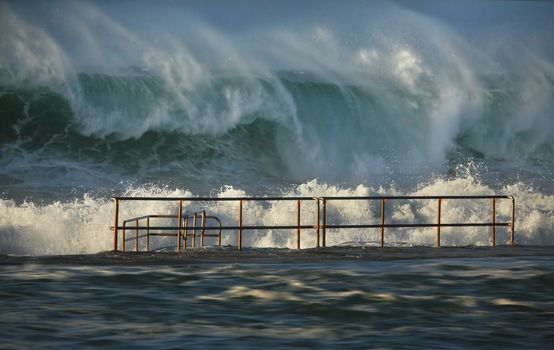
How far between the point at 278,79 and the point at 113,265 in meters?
23.4

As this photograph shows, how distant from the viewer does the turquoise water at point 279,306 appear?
28.6ft

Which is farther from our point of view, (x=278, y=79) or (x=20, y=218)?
(x=278, y=79)

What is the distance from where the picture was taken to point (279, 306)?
10266 mm

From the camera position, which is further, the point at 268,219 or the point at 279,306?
the point at 268,219

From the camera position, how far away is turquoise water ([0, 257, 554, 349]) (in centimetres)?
871

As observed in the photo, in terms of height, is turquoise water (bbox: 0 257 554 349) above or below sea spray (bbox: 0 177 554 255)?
below

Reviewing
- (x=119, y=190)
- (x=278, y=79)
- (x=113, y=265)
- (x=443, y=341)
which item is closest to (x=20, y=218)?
(x=119, y=190)

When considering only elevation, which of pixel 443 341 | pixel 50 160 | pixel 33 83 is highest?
pixel 33 83

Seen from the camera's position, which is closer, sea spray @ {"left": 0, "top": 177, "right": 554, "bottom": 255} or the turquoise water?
the turquoise water

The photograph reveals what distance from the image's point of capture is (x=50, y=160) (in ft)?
98.1

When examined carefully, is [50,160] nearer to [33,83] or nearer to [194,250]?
[33,83]

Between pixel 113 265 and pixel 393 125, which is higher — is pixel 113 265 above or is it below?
below

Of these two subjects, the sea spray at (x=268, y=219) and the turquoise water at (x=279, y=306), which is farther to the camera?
the sea spray at (x=268, y=219)

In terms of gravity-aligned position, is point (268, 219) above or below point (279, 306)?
above
